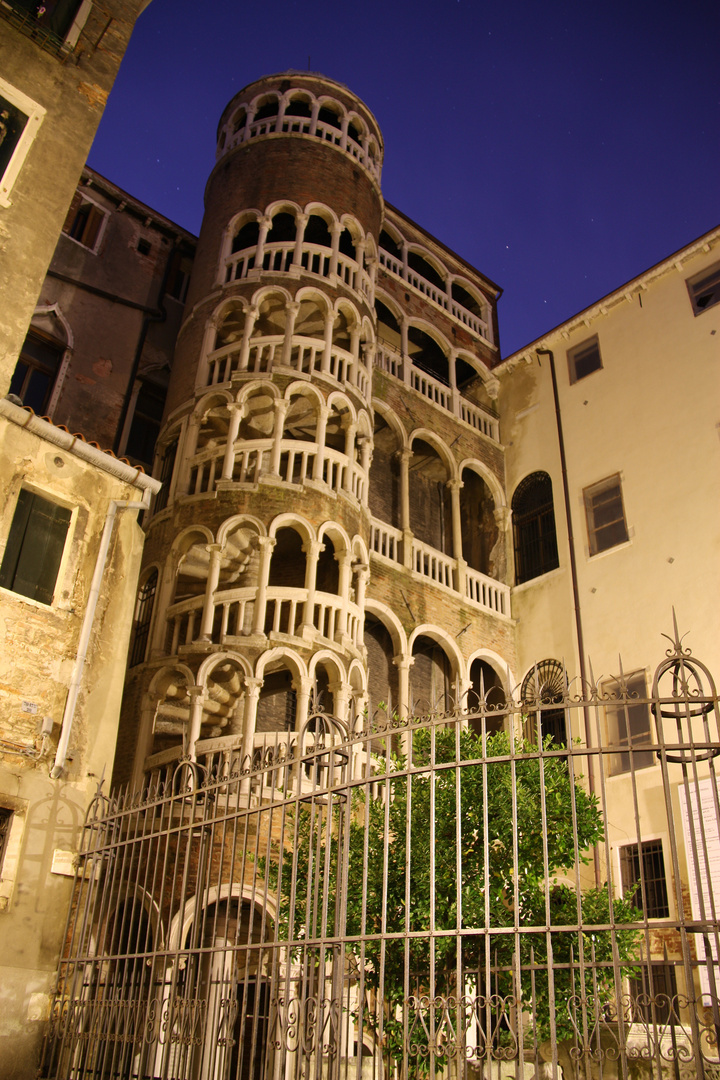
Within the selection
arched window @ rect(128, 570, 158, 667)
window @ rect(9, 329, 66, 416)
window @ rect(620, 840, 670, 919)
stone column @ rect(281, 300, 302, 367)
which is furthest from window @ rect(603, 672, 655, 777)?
window @ rect(9, 329, 66, 416)

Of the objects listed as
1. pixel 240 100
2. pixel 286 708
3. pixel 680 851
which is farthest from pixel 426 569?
pixel 240 100

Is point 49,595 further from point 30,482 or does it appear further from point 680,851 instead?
point 680,851

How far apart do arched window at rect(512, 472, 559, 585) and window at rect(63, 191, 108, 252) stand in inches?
455

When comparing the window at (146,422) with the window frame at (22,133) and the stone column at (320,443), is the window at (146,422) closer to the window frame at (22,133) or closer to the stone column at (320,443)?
the stone column at (320,443)

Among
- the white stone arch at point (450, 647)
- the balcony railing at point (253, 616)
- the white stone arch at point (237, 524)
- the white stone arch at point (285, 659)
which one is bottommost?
the white stone arch at point (285, 659)

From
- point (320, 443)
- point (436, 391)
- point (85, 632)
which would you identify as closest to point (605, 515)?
point (436, 391)

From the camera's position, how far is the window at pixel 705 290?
749 inches

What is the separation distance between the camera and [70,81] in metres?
12.4

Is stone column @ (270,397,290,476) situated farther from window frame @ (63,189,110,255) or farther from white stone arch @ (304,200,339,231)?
window frame @ (63,189,110,255)

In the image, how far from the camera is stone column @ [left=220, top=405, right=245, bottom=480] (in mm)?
15961

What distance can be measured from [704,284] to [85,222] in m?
13.8

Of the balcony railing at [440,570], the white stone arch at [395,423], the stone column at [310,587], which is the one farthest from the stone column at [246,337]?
the balcony railing at [440,570]

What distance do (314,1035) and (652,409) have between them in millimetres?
16404

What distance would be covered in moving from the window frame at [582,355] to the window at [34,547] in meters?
14.4
